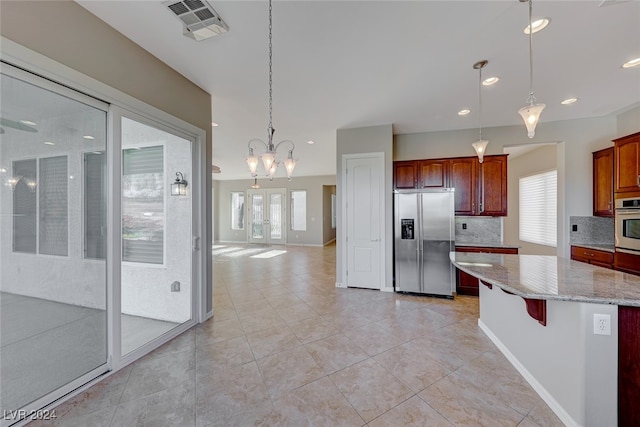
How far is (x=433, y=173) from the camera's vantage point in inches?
170

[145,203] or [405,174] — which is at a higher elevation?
[405,174]

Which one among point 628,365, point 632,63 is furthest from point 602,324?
Result: point 632,63

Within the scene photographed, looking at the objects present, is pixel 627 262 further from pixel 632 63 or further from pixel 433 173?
pixel 433 173

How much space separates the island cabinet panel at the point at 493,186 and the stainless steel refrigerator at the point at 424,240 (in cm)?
71

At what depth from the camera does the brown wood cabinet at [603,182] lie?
12.0 feet

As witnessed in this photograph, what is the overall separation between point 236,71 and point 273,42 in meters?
0.67

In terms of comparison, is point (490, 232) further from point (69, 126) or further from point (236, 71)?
point (69, 126)

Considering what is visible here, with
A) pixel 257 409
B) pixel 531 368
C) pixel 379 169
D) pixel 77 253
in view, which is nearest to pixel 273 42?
pixel 77 253

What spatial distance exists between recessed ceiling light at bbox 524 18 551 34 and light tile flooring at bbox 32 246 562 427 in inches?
116

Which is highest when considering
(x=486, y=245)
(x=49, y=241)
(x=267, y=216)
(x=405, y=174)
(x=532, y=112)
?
(x=532, y=112)

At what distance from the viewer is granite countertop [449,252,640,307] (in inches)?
56.3

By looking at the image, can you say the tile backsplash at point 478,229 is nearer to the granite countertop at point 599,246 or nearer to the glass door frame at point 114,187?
the granite countertop at point 599,246

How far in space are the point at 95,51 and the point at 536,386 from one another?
4.37m

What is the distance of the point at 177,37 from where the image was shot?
218cm
